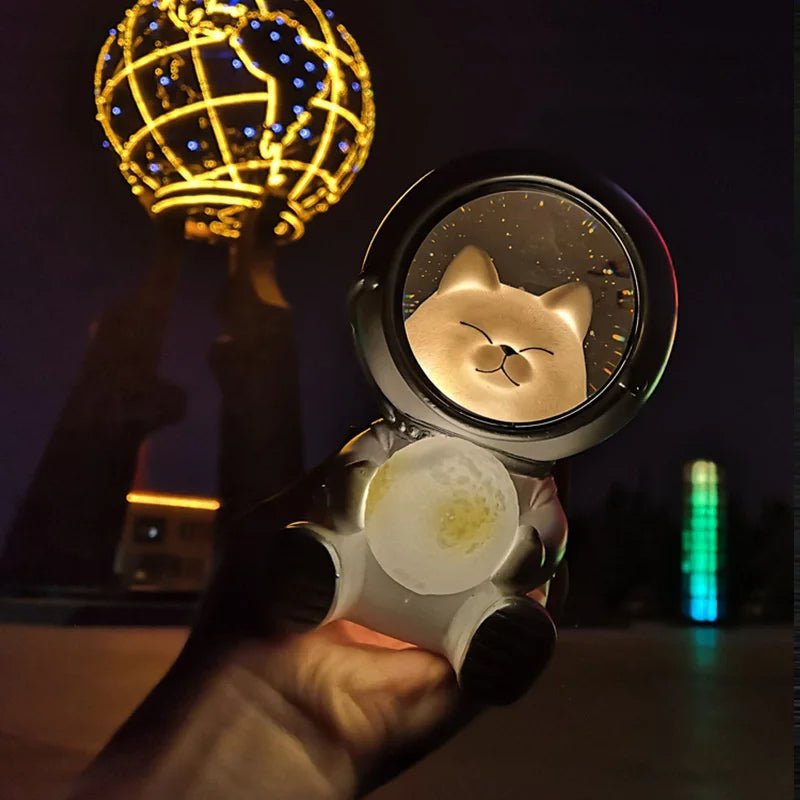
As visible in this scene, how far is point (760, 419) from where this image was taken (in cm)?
109

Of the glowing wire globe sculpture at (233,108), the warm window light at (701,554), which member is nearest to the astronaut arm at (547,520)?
the warm window light at (701,554)

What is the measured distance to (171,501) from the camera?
1.03m

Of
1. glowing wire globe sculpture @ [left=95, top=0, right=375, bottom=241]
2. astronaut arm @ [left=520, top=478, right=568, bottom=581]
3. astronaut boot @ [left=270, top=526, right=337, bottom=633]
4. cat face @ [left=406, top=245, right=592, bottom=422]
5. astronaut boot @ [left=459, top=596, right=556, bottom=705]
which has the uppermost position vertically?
glowing wire globe sculpture @ [left=95, top=0, right=375, bottom=241]

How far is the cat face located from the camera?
1008mm

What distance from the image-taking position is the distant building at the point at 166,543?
40.1 inches

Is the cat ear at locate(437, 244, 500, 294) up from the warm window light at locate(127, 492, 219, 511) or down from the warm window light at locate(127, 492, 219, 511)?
up

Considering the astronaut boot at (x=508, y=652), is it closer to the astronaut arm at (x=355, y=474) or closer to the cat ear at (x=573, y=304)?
the astronaut arm at (x=355, y=474)

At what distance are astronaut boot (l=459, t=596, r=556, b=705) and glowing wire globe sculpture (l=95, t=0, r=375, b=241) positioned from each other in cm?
51

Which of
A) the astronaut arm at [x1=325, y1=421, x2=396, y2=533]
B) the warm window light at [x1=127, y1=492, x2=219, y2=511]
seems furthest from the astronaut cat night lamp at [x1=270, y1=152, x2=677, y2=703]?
the warm window light at [x1=127, y1=492, x2=219, y2=511]

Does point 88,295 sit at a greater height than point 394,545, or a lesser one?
greater

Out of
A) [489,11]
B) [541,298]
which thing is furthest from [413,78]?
[541,298]

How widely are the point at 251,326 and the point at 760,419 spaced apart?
A: 0.64 metres

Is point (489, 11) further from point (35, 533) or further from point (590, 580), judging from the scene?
point (35, 533)

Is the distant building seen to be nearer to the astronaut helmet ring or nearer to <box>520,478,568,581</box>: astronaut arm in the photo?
the astronaut helmet ring
